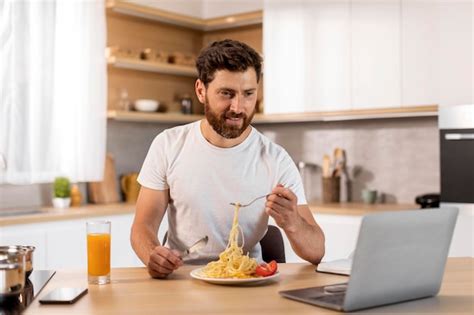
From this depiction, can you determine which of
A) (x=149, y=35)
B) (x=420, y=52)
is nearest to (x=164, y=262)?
(x=420, y=52)

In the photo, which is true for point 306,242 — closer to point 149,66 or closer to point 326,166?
point 326,166

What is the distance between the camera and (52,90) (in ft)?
14.8

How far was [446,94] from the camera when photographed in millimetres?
4312

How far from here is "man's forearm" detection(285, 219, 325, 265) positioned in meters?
2.37

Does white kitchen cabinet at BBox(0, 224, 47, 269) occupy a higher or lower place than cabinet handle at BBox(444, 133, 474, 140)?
lower

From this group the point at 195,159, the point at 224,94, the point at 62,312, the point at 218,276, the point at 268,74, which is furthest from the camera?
the point at 268,74

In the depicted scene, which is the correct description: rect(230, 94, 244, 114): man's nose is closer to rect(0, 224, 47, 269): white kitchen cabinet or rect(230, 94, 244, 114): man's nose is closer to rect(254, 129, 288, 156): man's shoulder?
rect(254, 129, 288, 156): man's shoulder

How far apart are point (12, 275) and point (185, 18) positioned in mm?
3753

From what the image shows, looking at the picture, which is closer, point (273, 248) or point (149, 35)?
point (273, 248)

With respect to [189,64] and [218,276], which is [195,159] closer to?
[218,276]

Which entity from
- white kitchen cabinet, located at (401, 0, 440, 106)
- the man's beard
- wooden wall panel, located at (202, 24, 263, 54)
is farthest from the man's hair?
wooden wall panel, located at (202, 24, 263, 54)

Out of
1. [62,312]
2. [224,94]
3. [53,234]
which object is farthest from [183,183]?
[53,234]

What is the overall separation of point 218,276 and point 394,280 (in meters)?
0.51

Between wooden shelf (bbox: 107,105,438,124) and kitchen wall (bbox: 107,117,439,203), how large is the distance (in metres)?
0.09
